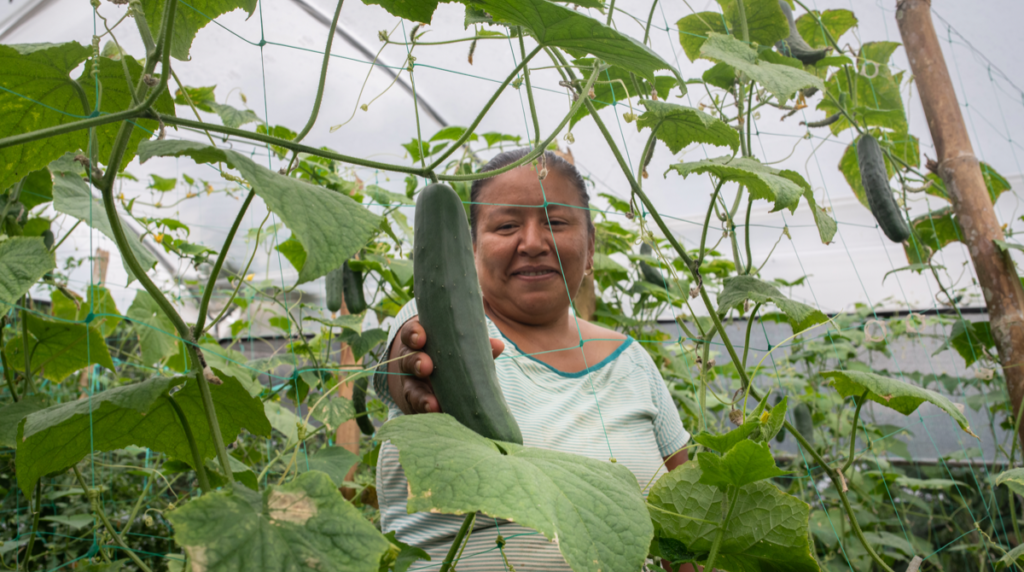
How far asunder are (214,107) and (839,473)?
1618 millimetres

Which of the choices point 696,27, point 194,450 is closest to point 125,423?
point 194,450

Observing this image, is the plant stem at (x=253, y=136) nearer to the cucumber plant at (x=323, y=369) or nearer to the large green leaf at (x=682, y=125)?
the cucumber plant at (x=323, y=369)

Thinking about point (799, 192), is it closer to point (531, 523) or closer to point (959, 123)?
point (531, 523)

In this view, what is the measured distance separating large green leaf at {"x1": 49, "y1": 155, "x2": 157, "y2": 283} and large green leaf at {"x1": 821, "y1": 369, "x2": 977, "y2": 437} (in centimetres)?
99

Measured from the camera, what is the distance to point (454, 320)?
0.77m

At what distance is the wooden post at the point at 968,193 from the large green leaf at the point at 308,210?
1743 millimetres

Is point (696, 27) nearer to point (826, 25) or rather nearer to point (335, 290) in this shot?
point (826, 25)

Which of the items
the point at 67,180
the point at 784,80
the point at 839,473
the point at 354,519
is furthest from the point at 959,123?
the point at 67,180

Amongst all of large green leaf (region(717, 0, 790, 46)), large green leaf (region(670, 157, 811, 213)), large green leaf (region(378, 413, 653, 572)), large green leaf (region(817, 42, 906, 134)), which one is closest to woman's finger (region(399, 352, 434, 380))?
large green leaf (region(378, 413, 653, 572))

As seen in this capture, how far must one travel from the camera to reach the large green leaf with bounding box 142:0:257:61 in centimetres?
80

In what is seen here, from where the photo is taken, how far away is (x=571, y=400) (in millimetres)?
1324

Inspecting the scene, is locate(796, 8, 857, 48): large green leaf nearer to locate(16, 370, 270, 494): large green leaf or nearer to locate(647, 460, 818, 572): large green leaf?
locate(647, 460, 818, 572): large green leaf

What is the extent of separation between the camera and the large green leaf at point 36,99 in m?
0.73

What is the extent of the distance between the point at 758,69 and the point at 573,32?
1.48 feet
